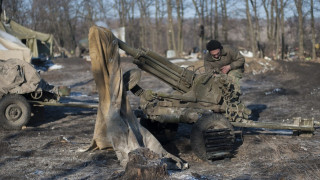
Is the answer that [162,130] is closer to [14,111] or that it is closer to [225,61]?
[225,61]

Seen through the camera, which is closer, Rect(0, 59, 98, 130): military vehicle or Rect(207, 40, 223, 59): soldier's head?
Rect(207, 40, 223, 59): soldier's head

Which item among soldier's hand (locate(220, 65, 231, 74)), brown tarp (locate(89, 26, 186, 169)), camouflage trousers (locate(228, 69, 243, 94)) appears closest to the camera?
brown tarp (locate(89, 26, 186, 169))

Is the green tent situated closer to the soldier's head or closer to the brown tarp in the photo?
the soldier's head

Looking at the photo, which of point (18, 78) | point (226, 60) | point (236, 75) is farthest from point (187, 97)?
point (18, 78)

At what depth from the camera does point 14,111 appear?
1033 cm

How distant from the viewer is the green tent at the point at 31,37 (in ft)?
103

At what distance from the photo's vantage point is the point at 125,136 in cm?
693

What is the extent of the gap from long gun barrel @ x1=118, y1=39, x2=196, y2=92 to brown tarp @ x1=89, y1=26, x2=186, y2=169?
73 centimetres

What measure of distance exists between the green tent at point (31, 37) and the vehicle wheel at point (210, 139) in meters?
24.8

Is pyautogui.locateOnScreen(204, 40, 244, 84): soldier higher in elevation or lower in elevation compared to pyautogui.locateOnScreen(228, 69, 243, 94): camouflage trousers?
higher

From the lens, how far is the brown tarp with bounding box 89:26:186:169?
22.7 ft

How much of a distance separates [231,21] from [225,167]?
214ft

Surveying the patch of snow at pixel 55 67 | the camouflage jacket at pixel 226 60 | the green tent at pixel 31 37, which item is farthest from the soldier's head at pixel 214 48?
the green tent at pixel 31 37

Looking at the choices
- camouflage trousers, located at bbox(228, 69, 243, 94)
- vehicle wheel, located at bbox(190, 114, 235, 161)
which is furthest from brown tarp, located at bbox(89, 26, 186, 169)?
camouflage trousers, located at bbox(228, 69, 243, 94)
